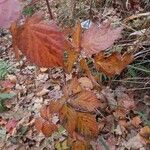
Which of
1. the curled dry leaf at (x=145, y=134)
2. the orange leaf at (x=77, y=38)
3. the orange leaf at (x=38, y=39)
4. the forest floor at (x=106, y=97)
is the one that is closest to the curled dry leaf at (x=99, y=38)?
the orange leaf at (x=77, y=38)

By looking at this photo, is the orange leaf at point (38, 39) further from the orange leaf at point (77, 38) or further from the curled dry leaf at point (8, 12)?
the orange leaf at point (77, 38)

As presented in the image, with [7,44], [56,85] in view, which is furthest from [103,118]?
[7,44]

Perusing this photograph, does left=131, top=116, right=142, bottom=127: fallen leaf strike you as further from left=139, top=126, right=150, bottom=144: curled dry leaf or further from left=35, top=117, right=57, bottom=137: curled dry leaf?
left=35, top=117, right=57, bottom=137: curled dry leaf

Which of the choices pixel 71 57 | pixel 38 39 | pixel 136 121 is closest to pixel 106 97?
pixel 136 121

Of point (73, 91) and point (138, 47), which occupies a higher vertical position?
point (73, 91)

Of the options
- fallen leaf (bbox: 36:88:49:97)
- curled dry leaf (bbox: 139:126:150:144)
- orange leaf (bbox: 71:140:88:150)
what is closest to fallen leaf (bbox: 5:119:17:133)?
fallen leaf (bbox: 36:88:49:97)

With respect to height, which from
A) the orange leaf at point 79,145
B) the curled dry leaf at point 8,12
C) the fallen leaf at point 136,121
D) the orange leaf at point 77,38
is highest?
the curled dry leaf at point 8,12

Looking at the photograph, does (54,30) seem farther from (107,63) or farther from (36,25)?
(107,63)
